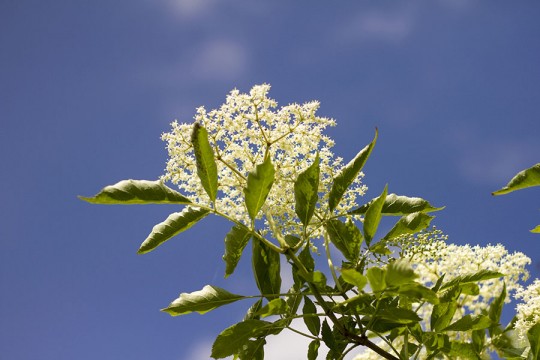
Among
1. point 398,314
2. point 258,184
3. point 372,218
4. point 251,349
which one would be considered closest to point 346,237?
point 372,218

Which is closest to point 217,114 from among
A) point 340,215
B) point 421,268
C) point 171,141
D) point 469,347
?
point 171,141

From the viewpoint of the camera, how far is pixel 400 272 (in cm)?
161

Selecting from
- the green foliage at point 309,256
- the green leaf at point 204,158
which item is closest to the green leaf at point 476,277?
the green foliage at point 309,256

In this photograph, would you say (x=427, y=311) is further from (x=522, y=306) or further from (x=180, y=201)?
(x=180, y=201)

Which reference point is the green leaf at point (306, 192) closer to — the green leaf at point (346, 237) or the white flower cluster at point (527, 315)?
the green leaf at point (346, 237)

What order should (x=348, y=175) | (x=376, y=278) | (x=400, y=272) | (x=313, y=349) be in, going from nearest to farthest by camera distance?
(x=400, y=272)
(x=376, y=278)
(x=348, y=175)
(x=313, y=349)

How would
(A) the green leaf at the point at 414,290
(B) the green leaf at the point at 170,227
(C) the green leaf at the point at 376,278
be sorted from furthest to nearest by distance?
(B) the green leaf at the point at 170,227, (A) the green leaf at the point at 414,290, (C) the green leaf at the point at 376,278

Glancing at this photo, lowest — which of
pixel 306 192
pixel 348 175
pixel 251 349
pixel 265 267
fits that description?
pixel 251 349

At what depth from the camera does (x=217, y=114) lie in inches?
102

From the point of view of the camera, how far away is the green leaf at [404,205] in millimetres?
2359

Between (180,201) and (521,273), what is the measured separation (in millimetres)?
2839

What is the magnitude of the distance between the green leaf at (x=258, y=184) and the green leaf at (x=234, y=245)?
210 mm

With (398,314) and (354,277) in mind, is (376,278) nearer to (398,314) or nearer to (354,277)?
(354,277)

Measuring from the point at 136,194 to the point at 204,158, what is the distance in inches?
12.1
